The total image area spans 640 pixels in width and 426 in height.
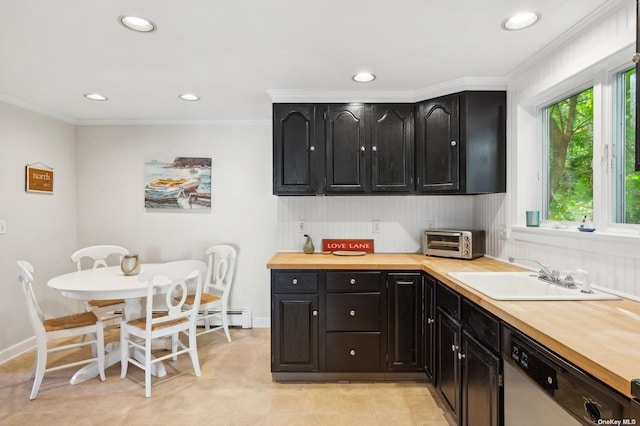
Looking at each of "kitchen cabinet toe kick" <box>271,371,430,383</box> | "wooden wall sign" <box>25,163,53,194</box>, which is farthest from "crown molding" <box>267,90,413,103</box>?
"wooden wall sign" <box>25,163,53,194</box>

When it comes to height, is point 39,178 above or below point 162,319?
above

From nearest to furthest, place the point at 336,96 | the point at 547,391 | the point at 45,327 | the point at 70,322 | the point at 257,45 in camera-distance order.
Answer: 1. the point at 547,391
2. the point at 257,45
3. the point at 45,327
4. the point at 70,322
5. the point at 336,96

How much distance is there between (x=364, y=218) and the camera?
341 centimetres

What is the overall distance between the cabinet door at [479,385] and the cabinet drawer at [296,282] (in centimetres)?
116

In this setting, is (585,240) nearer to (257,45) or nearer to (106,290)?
(257,45)

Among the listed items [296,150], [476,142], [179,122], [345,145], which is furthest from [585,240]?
[179,122]

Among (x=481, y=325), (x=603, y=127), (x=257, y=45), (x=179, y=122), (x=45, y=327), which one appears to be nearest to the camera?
(x=481, y=325)

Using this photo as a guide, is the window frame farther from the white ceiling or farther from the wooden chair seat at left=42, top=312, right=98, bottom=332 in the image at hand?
the wooden chair seat at left=42, top=312, right=98, bottom=332

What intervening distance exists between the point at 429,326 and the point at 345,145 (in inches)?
63.1

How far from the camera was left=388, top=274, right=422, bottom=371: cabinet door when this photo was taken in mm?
2658

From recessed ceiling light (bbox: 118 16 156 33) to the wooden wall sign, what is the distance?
2.38 meters

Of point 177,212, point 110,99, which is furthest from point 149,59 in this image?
point 177,212

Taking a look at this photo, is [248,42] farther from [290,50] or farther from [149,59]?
[149,59]

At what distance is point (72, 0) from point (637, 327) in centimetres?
277
